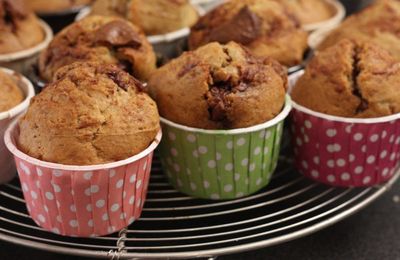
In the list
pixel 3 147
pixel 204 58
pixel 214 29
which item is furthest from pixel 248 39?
pixel 3 147

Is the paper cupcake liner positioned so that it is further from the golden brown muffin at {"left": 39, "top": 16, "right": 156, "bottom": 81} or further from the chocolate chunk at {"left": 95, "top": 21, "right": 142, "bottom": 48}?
the chocolate chunk at {"left": 95, "top": 21, "right": 142, "bottom": 48}

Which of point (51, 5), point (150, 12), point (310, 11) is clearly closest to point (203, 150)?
point (150, 12)

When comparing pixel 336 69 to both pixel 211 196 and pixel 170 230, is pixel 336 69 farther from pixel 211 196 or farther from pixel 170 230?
pixel 170 230

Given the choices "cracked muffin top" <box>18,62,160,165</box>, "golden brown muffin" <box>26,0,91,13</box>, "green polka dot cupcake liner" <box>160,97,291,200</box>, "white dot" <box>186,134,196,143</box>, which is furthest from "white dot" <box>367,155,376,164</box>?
"golden brown muffin" <box>26,0,91,13</box>

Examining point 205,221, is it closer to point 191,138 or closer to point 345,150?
point 191,138

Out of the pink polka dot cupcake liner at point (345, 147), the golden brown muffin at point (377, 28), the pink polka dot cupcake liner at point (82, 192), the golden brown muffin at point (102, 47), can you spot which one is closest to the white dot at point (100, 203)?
the pink polka dot cupcake liner at point (82, 192)

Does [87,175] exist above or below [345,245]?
above

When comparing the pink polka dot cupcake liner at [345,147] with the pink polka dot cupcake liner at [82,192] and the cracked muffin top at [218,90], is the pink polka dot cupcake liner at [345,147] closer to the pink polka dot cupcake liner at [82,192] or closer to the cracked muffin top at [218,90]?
the cracked muffin top at [218,90]
